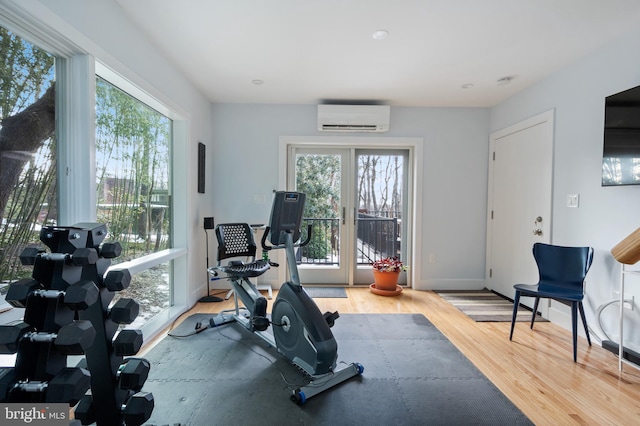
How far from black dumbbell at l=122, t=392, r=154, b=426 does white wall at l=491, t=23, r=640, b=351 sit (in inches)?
123

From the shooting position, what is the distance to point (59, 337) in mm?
884

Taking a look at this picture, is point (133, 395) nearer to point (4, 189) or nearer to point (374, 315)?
point (4, 189)

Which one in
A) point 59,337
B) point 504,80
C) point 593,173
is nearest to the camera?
point 59,337

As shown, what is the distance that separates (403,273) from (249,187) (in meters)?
2.41

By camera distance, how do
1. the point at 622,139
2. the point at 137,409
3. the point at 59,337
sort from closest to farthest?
the point at 59,337 < the point at 137,409 < the point at 622,139

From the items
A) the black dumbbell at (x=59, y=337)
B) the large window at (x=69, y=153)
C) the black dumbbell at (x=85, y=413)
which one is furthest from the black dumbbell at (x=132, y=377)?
the large window at (x=69, y=153)

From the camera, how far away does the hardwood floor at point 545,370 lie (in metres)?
1.64

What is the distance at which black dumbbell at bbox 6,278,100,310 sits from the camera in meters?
0.93

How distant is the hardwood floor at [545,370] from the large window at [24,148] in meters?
1.27

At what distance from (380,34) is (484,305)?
300 cm

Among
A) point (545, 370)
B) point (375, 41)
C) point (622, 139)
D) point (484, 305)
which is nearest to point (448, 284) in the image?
point (484, 305)

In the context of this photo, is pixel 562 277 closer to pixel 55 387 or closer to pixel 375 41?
pixel 375 41

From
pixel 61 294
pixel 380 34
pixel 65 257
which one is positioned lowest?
pixel 61 294

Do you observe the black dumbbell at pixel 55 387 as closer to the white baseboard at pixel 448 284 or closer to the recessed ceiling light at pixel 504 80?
the white baseboard at pixel 448 284
